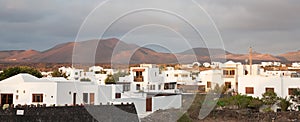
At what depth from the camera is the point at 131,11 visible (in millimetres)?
8305

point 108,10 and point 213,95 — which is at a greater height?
point 108,10

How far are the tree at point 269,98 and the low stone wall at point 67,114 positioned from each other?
1007cm

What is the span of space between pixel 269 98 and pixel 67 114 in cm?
1220

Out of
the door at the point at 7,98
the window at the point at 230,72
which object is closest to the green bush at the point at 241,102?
the door at the point at 7,98

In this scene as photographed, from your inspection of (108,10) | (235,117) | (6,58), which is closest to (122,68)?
(108,10)

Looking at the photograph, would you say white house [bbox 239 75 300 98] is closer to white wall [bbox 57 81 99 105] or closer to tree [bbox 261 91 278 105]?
tree [bbox 261 91 278 105]

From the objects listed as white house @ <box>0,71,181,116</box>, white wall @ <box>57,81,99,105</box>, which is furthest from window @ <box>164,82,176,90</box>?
white wall @ <box>57,81,99,105</box>

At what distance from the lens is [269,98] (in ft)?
66.7

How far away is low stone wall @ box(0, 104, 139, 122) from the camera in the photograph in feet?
33.5

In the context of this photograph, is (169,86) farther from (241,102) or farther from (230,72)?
(230,72)

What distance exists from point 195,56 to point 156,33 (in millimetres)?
1359

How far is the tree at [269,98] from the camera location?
66.3 ft

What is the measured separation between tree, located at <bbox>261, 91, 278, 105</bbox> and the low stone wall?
1007 centimetres

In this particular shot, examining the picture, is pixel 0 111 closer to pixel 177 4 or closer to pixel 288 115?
pixel 177 4
